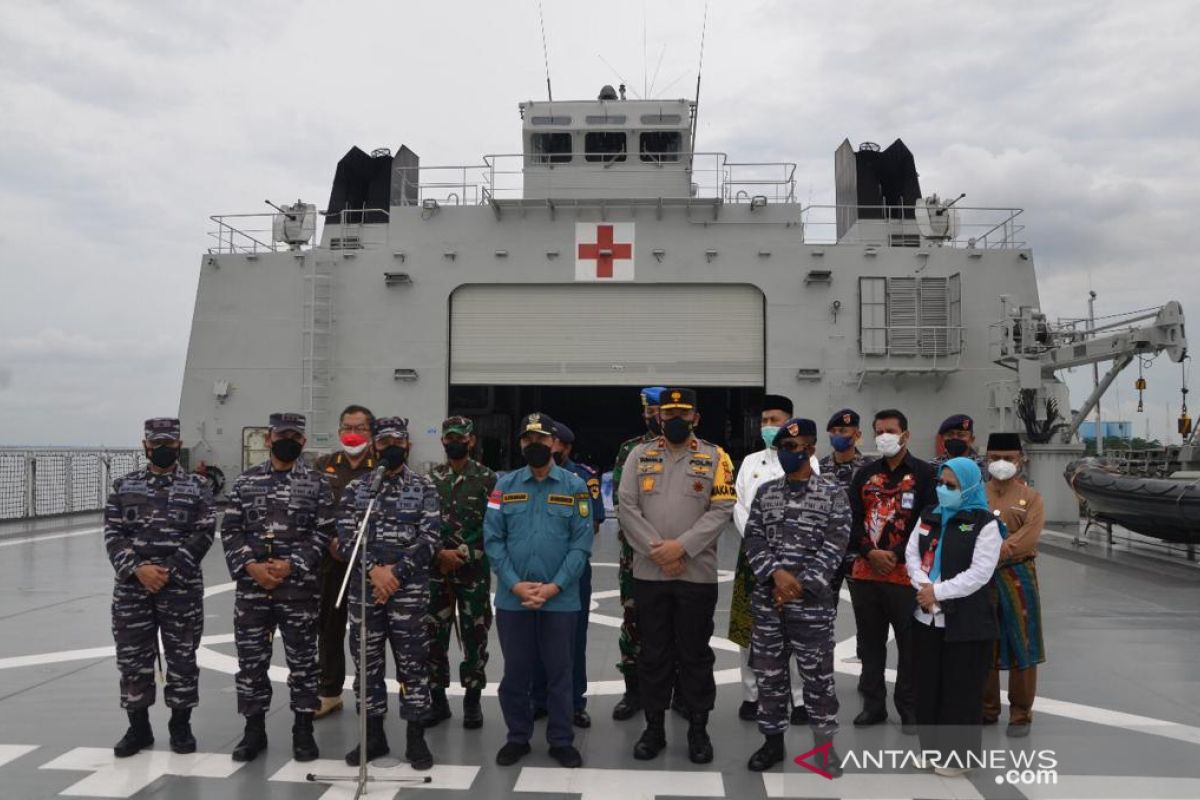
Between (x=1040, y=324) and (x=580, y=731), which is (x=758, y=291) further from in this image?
(x=580, y=731)

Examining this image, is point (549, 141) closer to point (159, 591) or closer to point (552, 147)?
point (552, 147)

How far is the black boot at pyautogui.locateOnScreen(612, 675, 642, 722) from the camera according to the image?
424cm

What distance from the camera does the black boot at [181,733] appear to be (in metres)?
3.73

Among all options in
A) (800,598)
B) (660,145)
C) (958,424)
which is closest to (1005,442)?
(958,424)

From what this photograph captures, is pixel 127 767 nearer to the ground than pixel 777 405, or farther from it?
nearer to the ground

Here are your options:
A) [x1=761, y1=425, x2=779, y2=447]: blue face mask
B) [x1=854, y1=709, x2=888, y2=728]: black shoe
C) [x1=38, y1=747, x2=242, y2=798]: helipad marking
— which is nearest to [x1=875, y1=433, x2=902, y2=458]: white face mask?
[x1=761, y1=425, x2=779, y2=447]: blue face mask

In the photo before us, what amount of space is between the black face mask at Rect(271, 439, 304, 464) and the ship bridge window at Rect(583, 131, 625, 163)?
37.5 feet

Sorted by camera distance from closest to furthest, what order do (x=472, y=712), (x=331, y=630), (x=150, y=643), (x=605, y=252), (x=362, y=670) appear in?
(x=362, y=670)
(x=150, y=643)
(x=472, y=712)
(x=331, y=630)
(x=605, y=252)

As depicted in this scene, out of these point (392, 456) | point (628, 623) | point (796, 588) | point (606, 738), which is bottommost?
point (606, 738)

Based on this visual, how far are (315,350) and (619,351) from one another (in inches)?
178

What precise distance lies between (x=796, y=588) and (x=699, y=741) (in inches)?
31.7

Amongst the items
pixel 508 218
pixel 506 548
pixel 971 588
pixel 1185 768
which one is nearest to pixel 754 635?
pixel 971 588

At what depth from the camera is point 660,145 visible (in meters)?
14.5

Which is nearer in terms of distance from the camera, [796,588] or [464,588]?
[796,588]
